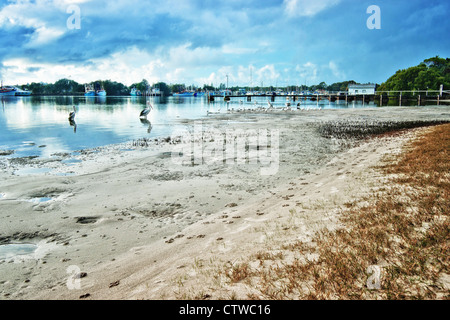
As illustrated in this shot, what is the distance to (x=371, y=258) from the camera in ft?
13.4

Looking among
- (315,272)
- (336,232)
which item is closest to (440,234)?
(336,232)

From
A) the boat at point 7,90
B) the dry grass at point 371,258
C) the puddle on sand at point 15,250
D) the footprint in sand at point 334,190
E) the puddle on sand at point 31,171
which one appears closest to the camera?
the dry grass at point 371,258

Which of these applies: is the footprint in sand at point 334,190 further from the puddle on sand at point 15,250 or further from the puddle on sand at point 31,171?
the puddle on sand at point 31,171

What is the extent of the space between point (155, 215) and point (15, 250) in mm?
3250

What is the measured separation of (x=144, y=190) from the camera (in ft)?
32.6

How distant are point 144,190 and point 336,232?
275 inches

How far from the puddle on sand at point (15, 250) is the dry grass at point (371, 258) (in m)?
4.79

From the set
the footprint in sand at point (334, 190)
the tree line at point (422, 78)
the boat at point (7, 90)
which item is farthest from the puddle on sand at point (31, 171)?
the boat at point (7, 90)

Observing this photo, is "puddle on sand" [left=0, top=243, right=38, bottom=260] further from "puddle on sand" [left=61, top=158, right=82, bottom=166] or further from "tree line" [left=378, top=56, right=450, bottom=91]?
"tree line" [left=378, top=56, right=450, bottom=91]

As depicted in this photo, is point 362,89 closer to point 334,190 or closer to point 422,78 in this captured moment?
point 422,78

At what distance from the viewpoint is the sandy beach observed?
187 inches

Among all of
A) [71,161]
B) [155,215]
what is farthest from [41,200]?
[71,161]

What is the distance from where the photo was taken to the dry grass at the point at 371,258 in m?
3.44

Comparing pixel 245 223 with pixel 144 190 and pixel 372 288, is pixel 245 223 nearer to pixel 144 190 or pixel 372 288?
pixel 372 288
